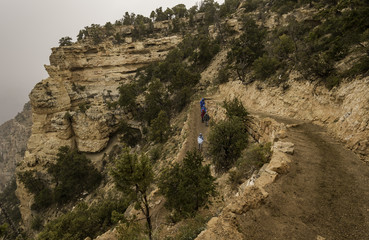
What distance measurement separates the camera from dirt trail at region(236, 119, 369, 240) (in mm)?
4953

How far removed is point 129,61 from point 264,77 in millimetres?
45958

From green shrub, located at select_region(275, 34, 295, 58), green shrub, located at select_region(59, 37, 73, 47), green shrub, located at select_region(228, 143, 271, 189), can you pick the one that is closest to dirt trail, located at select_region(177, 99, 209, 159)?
green shrub, located at select_region(228, 143, 271, 189)

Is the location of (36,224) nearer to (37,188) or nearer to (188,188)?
(37,188)

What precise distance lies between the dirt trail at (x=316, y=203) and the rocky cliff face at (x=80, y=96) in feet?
133

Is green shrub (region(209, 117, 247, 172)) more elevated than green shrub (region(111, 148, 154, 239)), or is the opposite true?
green shrub (region(111, 148, 154, 239))

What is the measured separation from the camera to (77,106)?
49.0 metres

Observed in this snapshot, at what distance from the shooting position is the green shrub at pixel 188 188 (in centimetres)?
925

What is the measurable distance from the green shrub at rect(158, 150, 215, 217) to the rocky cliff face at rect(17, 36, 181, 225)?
35983 millimetres

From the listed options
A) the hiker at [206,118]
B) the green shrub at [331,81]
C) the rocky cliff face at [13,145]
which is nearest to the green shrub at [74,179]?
the hiker at [206,118]

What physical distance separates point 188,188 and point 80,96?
A: 50.8 meters

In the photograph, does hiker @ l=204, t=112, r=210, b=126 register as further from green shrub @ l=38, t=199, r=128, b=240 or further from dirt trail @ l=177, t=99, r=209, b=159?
green shrub @ l=38, t=199, r=128, b=240

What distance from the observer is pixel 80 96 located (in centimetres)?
4978

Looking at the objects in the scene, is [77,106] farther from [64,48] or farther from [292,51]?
[292,51]

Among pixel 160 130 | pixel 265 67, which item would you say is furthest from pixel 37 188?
pixel 265 67
